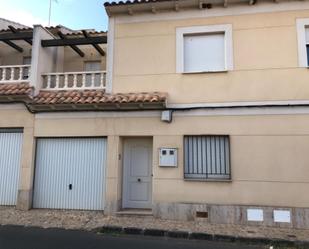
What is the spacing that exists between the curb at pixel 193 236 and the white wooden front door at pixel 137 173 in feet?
6.20

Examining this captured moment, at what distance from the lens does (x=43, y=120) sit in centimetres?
1002

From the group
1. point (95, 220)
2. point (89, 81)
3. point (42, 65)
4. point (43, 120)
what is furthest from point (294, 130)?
point (42, 65)

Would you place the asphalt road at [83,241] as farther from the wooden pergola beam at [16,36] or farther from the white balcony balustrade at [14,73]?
the wooden pergola beam at [16,36]

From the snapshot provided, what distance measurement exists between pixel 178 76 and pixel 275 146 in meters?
3.43

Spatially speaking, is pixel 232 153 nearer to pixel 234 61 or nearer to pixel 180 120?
pixel 180 120

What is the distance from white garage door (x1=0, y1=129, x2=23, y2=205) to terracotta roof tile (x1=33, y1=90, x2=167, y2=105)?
153 centimetres

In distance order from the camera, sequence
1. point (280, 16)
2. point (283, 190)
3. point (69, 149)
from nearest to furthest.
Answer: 1. point (283, 190)
2. point (280, 16)
3. point (69, 149)

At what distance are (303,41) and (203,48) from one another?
281 centimetres

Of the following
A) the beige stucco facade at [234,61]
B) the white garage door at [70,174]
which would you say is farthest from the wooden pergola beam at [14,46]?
the beige stucco facade at [234,61]

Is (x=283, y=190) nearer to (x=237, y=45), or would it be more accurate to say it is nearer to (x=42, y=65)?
(x=237, y=45)

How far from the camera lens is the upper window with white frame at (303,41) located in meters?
8.74

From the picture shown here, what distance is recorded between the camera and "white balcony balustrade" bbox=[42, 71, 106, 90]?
10.4 meters

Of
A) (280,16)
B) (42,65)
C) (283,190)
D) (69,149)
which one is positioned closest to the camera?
(283,190)

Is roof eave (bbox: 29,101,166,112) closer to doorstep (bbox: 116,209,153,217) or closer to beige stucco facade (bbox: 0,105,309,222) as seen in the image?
beige stucco facade (bbox: 0,105,309,222)
